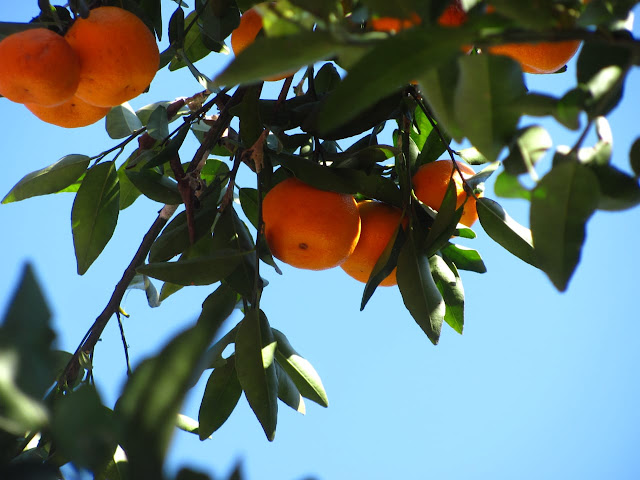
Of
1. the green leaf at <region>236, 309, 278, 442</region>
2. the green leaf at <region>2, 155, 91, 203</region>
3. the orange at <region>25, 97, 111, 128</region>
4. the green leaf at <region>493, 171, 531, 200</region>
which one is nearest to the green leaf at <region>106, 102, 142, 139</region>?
the green leaf at <region>2, 155, 91, 203</region>

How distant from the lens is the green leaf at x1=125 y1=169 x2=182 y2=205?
0.96 meters

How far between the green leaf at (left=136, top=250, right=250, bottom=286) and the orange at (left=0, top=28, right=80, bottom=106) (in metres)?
0.23

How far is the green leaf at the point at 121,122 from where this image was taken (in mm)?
1197

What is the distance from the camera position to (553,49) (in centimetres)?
79

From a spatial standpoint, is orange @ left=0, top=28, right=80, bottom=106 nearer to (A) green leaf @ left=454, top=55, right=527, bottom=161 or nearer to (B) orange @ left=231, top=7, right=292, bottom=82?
(B) orange @ left=231, top=7, right=292, bottom=82

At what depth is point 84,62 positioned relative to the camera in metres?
0.86

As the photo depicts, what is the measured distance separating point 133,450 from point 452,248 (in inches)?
33.9

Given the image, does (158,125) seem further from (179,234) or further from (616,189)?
(616,189)

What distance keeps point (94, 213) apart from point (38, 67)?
314 millimetres

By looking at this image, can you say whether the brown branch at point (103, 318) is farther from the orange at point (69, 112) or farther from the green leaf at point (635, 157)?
the green leaf at point (635, 157)

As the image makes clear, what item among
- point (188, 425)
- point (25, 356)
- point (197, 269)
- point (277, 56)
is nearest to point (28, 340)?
point (25, 356)

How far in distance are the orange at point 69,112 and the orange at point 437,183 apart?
463 mm

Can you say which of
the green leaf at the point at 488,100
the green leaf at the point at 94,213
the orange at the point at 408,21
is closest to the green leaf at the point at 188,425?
the green leaf at the point at 94,213

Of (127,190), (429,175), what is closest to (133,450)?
(429,175)
